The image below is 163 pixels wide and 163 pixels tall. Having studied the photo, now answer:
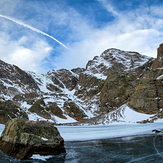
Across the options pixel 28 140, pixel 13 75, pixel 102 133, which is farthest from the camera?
pixel 13 75

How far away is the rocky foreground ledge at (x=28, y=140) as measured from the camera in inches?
309

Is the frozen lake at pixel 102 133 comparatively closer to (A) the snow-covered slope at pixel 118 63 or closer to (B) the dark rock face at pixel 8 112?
(B) the dark rock face at pixel 8 112

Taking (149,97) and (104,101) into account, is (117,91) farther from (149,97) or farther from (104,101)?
(149,97)

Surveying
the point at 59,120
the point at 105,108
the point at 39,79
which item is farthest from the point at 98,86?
the point at 39,79

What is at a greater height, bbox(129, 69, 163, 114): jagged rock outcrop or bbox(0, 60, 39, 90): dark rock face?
bbox(0, 60, 39, 90): dark rock face

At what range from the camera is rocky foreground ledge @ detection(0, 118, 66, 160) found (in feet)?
25.8

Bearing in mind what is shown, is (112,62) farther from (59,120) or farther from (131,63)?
(59,120)

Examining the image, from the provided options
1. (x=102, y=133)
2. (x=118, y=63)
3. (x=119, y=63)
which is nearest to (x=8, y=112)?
(x=102, y=133)

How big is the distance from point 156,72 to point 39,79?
13902 centimetres

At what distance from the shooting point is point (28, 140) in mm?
7953

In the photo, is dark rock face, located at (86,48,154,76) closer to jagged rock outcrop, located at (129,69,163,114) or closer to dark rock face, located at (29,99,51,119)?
jagged rock outcrop, located at (129,69,163,114)

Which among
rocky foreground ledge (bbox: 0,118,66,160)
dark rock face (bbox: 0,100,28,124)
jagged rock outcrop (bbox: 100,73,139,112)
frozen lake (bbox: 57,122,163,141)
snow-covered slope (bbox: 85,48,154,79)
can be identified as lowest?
frozen lake (bbox: 57,122,163,141)

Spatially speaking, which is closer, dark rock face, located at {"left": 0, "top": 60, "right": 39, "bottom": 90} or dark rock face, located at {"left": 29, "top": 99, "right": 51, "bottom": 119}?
dark rock face, located at {"left": 29, "top": 99, "right": 51, "bottom": 119}

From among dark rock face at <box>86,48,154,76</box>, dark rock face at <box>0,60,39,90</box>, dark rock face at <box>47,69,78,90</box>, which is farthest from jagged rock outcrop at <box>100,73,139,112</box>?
dark rock face at <box>47,69,78,90</box>
